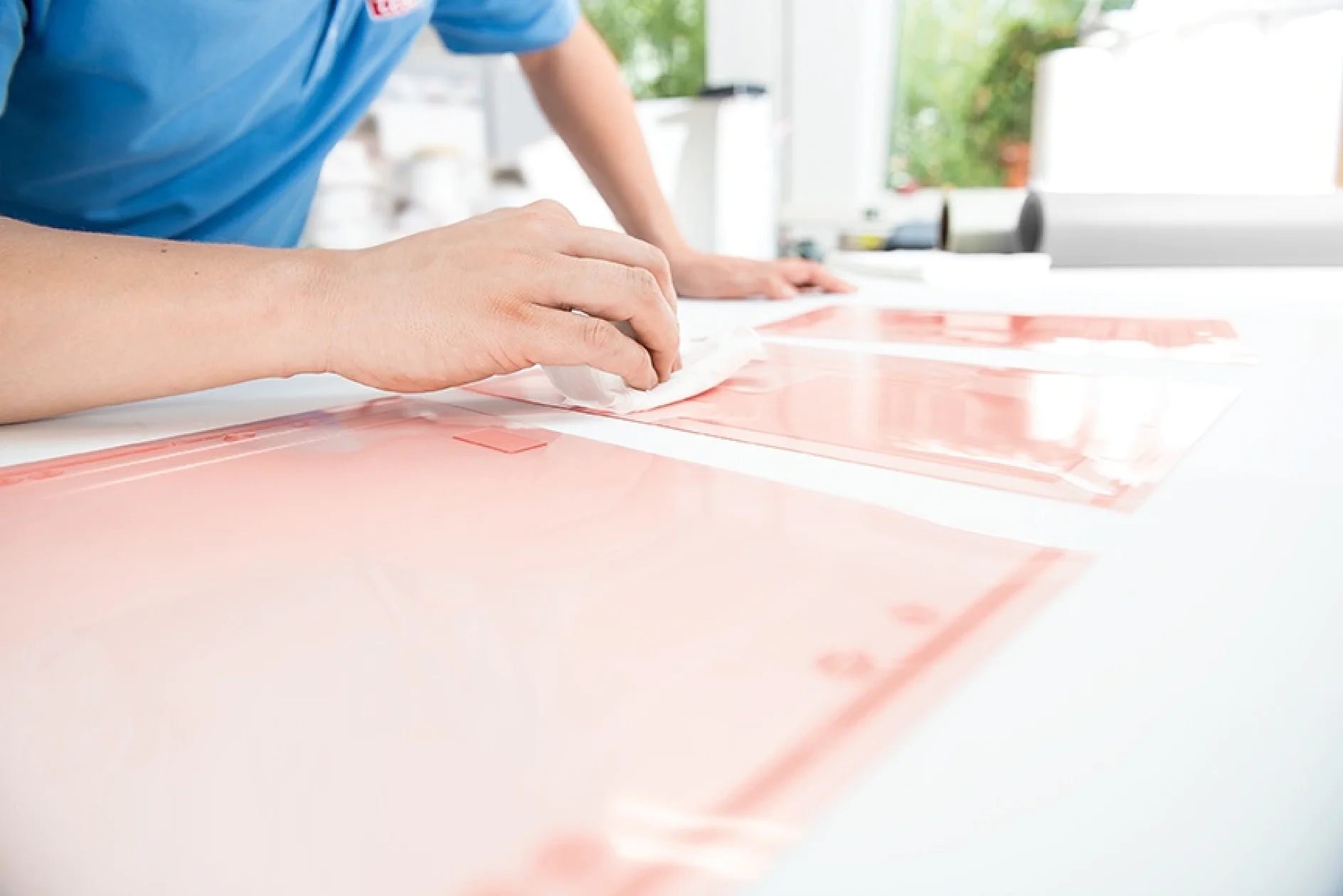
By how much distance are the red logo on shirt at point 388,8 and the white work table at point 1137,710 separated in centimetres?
56

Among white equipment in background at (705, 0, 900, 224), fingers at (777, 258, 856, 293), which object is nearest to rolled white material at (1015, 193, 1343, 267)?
fingers at (777, 258, 856, 293)

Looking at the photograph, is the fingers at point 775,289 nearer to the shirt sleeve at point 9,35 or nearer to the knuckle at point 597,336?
the knuckle at point 597,336

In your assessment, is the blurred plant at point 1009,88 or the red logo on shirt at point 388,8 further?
the blurred plant at point 1009,88

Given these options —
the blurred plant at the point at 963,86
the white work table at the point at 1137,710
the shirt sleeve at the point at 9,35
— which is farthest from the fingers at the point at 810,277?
the blurred plant at the point at 963,86

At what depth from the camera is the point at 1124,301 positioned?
950 millimetres

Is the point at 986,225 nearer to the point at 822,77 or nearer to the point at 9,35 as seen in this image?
the point at 9,35

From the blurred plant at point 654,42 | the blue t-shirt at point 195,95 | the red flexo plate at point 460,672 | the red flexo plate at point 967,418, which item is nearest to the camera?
the red flexo plate at point 460,672

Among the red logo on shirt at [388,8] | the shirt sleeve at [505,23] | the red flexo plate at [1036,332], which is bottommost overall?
the red flexo plate at [1036,332]

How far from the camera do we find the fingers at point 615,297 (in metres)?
0.57

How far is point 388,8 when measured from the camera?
0.89 m

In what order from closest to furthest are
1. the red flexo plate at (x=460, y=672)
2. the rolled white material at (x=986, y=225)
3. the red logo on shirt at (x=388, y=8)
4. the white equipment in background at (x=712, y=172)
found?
the red flexo plate at (x=460, y=672) → the red logo on shirt at (x=388, y=8) → the rolled white material at (x=986, y=225) → the white equipment in background at (x=712, y=172)

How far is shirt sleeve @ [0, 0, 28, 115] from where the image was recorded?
57 cm

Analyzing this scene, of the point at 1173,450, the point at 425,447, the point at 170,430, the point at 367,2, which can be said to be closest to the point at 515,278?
the point at 425,447

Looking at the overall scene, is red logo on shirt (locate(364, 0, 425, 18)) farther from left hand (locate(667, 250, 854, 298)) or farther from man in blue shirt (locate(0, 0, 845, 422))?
left hand (locate(667, 250, 854, 298))
